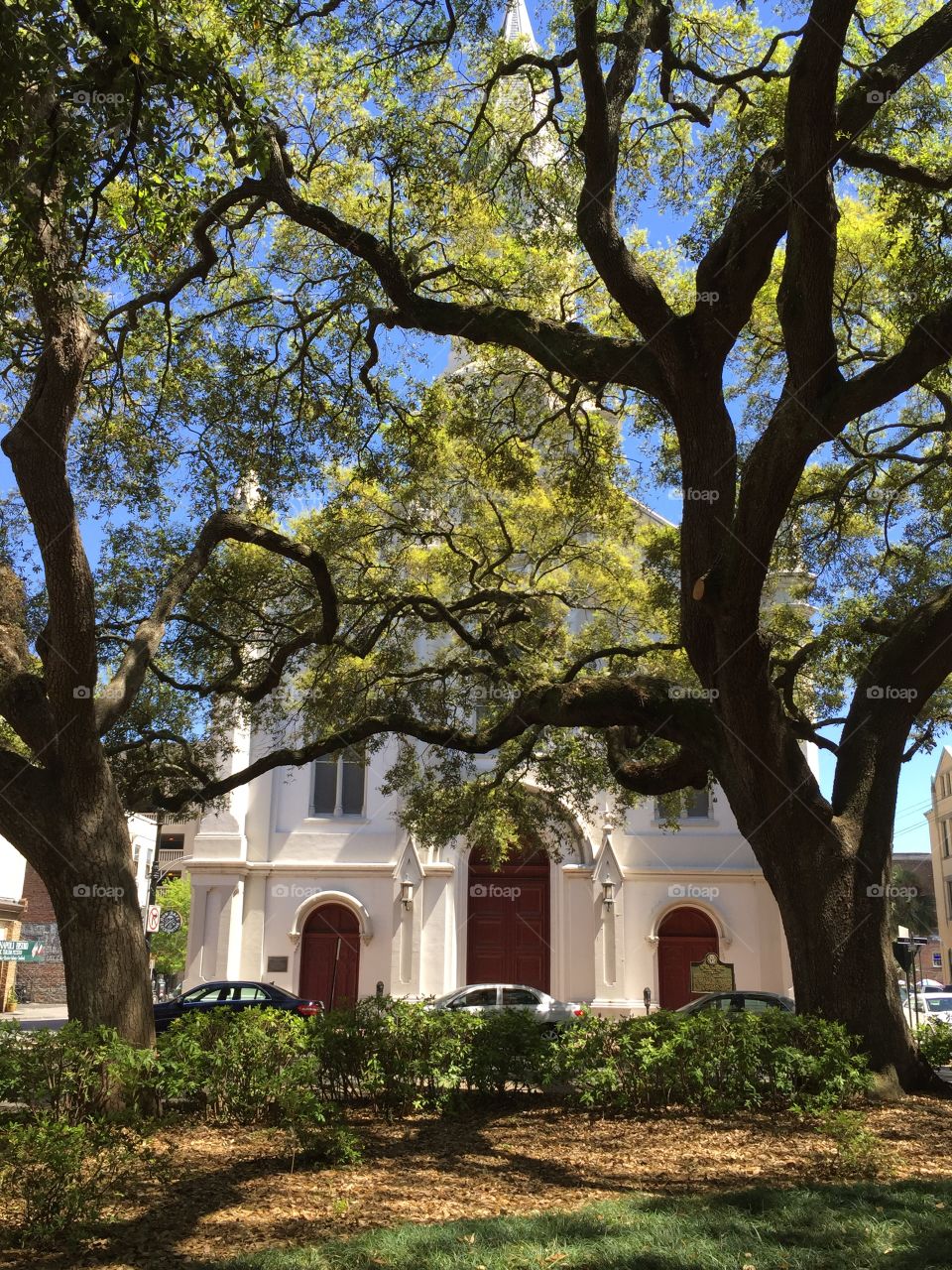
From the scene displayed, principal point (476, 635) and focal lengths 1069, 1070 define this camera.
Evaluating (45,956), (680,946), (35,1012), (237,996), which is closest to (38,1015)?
(35,1012)

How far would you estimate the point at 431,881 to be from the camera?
27188mm

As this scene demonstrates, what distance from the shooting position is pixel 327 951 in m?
27.4

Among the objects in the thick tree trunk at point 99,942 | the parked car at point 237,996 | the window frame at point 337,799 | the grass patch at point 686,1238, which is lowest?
the grass patch at point 686,1238

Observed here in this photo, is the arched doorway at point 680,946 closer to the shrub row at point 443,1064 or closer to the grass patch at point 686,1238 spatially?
the shrub row at point 443,1064

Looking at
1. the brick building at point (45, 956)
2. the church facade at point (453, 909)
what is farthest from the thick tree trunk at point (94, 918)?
the brick building at point (45, 956)

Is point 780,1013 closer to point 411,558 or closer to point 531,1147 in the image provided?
point 531,1147

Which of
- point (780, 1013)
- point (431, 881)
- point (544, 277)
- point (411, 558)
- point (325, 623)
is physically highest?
point (544, 277)

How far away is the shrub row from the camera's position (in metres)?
8.77

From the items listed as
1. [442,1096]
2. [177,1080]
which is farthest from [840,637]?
[177,1080]

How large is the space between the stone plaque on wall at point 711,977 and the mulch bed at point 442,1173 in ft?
18.8

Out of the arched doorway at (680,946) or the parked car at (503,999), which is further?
the arched doorway at (680,946)

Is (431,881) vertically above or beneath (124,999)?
above

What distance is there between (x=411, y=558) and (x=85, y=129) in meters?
13.5

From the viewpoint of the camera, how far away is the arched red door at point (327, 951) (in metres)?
27.1
